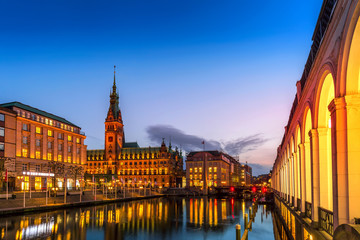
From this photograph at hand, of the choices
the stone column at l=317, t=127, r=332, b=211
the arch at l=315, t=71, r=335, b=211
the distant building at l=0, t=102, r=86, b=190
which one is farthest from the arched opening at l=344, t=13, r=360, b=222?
the distant building at l=0, t=102, r=86, b=190

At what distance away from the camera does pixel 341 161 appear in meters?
12.3

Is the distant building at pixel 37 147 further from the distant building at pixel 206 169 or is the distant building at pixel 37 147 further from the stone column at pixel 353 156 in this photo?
the distant building at pixel 206 169

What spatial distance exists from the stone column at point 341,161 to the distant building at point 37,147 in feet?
240

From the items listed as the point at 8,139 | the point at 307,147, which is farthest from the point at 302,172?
the point at 8,139

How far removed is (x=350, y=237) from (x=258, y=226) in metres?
34.9

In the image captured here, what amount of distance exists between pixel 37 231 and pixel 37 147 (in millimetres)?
69655

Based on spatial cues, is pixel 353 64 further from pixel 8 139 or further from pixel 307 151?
pixel 8 139

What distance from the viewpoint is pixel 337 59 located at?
12555 millimetres

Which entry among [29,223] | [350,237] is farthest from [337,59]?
[29,223]

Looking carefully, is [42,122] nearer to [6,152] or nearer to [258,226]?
[6,152]

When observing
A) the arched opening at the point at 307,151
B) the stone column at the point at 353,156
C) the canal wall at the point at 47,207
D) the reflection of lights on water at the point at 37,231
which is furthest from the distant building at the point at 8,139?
the stone column at the point at 353,156

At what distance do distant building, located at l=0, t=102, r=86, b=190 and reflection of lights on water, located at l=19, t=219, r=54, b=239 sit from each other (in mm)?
37553

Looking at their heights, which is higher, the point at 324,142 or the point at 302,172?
the point at 324,142

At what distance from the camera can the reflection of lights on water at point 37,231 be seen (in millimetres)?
33062
